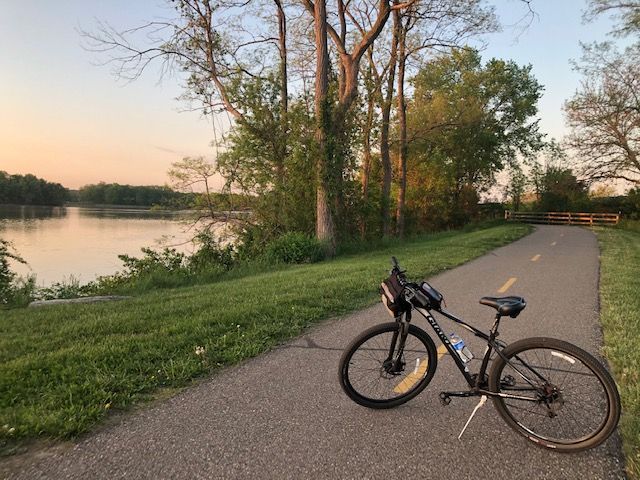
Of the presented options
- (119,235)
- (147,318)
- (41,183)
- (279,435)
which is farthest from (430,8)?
(41,183)

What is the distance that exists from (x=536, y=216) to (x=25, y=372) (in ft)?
169

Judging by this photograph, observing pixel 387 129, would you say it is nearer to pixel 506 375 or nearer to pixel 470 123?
pixel 470 123

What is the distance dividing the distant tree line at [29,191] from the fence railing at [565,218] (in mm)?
45995

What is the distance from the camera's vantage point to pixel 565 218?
44.9 m

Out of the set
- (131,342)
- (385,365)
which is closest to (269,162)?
(131,342)

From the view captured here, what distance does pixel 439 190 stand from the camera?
32094 mm

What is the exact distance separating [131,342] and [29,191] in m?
39.8

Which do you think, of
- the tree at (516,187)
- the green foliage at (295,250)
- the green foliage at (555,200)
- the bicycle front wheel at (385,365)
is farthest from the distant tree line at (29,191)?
the green foliage at (555,200)

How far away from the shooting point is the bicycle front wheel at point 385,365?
3434mm

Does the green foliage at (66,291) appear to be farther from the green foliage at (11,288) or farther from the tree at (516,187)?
the tree at (516,187)

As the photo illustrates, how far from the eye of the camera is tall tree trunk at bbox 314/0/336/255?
13.9 m

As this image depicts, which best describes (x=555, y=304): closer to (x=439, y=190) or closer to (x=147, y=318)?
(x=147, y=318)

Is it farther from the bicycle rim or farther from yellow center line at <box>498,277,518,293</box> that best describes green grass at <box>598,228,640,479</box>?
yellow center line at <box>498,277,518,293</box>

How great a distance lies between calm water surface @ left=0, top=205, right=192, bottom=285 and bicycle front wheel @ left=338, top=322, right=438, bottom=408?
A: 11614 mm
